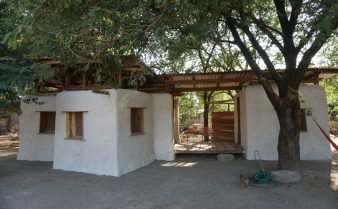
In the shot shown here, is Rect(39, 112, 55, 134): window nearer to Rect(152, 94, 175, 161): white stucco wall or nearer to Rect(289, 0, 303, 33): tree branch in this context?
Rect(152, 94, 175, 161): white stucco wall

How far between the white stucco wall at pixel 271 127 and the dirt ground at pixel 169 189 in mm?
658

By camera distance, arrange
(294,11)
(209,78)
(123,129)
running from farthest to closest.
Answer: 1. (209,78)
2. (123,129)
3. (294,11)

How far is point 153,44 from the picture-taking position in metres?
5.30

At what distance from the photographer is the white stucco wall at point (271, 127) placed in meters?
10.7

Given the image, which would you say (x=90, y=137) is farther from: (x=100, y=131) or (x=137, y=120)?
(x=137, y=120)

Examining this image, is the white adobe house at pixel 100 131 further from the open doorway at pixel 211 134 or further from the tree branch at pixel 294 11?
the tree branch at pixel 294 11

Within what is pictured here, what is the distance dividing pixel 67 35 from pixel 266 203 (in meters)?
4.65

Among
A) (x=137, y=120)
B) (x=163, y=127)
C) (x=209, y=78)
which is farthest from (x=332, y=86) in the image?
(x=137, y=120)

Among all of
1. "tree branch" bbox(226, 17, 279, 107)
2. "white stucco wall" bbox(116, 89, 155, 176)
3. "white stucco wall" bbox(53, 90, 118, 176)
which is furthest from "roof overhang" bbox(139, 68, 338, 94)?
"white stucco wall" bbox(53, 90, 118, 176)

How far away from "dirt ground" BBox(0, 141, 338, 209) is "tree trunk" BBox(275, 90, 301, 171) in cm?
59

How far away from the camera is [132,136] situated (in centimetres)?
966

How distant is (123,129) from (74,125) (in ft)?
5.96

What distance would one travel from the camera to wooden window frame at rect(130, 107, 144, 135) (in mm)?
10410

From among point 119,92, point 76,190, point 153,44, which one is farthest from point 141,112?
point 153,44
